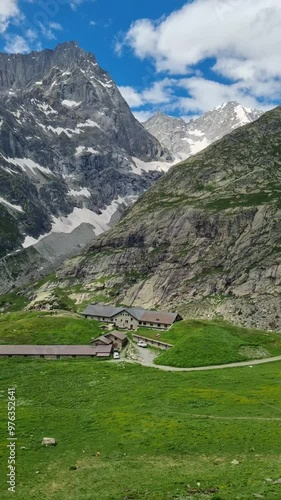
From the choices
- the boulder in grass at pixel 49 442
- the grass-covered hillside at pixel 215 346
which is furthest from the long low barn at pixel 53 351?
the boulder in grass at pixel 49 442

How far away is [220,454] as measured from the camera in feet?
143

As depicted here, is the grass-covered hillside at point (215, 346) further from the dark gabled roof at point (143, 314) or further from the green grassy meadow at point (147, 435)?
the dark gabled roof at point (143, 314)

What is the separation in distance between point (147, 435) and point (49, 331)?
262ft

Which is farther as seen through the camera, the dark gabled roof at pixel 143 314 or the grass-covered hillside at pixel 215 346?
the dark gabled roof at pixel 143 314

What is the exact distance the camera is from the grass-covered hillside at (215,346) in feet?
323

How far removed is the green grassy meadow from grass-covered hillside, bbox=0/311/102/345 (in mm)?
34081

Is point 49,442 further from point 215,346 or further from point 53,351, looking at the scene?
point 215,346

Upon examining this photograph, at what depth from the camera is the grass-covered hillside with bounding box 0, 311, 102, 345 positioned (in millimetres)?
119125

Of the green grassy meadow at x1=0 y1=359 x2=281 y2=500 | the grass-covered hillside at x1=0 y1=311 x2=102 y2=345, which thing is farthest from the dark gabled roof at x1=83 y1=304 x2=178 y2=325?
the green grassy meadow at x1=0 y1=359 x2=281 y2=500

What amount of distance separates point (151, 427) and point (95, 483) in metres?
15.1

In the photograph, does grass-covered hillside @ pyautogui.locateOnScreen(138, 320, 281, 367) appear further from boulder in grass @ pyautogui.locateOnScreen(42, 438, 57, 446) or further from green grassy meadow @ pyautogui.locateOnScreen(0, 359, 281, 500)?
boulder in grass @ pyautogui.locateOnScreen(42, 438, 57, 446)

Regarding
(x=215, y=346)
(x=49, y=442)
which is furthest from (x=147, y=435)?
(x=215, y=346)

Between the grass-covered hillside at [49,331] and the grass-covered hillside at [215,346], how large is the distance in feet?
69.0

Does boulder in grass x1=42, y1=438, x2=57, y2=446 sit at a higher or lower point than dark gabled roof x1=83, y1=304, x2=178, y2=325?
lower
